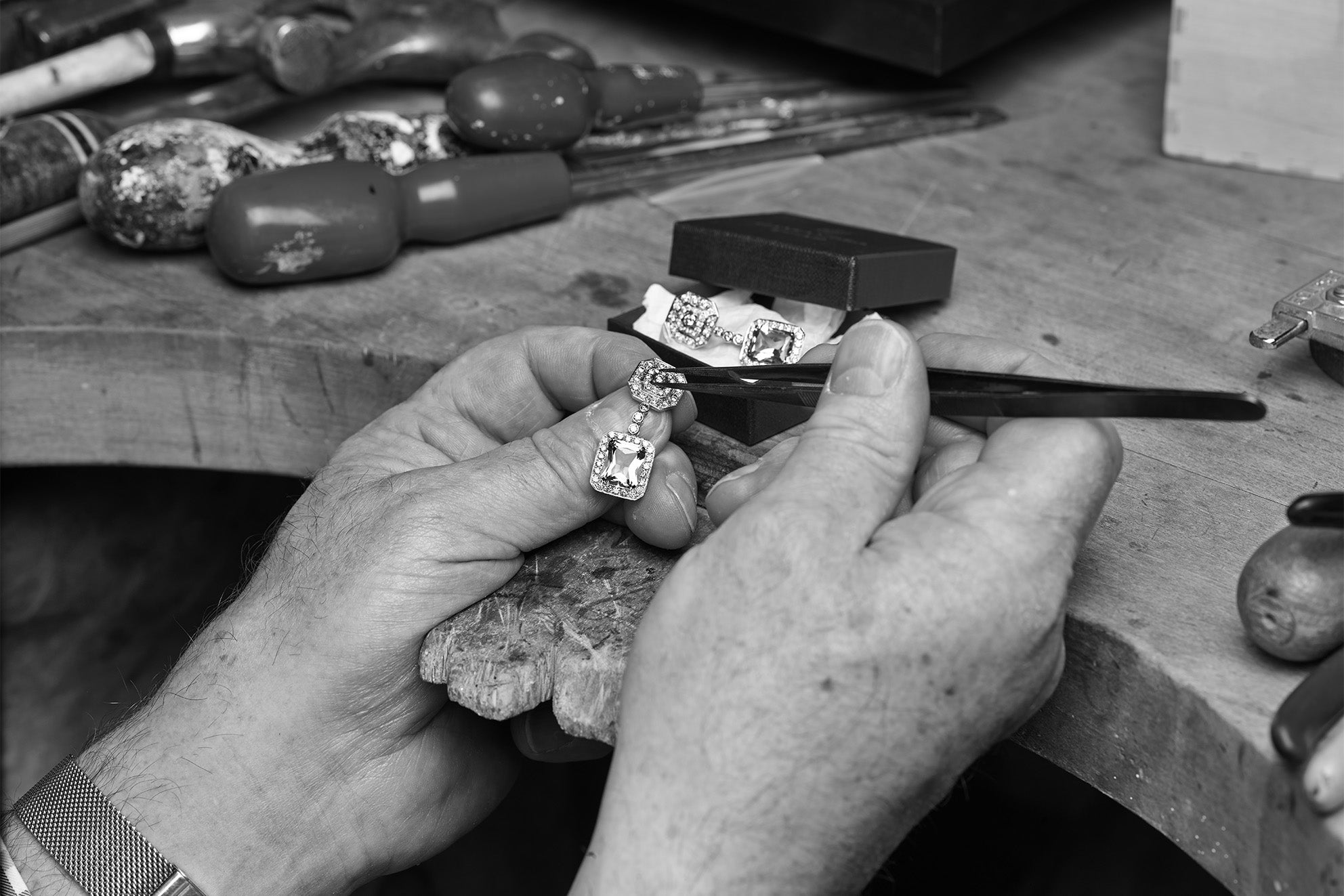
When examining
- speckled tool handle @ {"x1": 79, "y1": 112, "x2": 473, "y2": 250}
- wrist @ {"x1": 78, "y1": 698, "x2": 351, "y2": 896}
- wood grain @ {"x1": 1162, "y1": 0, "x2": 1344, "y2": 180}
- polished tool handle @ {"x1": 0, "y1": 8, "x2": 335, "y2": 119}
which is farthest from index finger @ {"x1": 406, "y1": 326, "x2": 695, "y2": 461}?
wood grain @ {"x1": 1162, "y1": 0, "x2": 1344, "y2": 180}

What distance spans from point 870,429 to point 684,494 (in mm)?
159

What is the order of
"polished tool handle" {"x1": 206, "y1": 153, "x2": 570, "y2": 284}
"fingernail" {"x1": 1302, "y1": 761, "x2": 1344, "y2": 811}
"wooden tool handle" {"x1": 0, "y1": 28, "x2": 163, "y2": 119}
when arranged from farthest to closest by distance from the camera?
1. "wooden tool handle" {"x1": 0, "y1": 28, "x2": 163, "y2": 119}
2. "polished tool handle" {"x1": 206, "y1": 153, "x2": 570, "y2": 284}
3. "fingernail" {"x1": 1302, "y1": 761, "x2": 1344, "y2": 811}

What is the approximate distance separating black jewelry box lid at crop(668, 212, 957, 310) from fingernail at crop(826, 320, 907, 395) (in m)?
0.24

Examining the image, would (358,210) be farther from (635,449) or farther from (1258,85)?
(1258,85)

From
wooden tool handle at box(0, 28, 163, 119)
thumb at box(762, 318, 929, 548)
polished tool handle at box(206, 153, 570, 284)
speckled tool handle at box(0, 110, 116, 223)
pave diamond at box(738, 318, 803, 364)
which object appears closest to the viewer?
thumb at box(762, 318, 929, 548)

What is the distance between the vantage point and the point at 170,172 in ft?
3.73

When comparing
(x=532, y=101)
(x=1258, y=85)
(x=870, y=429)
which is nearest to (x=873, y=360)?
(x=870, y=429)

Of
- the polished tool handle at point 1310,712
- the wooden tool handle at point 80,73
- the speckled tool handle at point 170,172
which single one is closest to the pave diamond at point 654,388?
the polished tool handle at point 1310,712

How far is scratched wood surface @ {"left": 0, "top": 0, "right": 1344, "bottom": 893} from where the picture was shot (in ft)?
2.38

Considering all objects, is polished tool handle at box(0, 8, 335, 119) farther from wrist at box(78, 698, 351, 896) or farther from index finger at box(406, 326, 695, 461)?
wrist at box(78, 698, 351, 896)

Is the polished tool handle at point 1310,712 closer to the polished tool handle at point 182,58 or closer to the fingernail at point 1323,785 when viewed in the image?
the fingernail at point 1323,785

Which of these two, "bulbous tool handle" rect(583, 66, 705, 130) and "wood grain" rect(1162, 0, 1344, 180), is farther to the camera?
"bulbous tool handle" rect(583, 66, 705, 130)

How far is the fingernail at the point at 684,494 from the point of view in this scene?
2.63 ft

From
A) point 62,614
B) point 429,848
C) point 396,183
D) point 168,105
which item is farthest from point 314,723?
point 62,614
